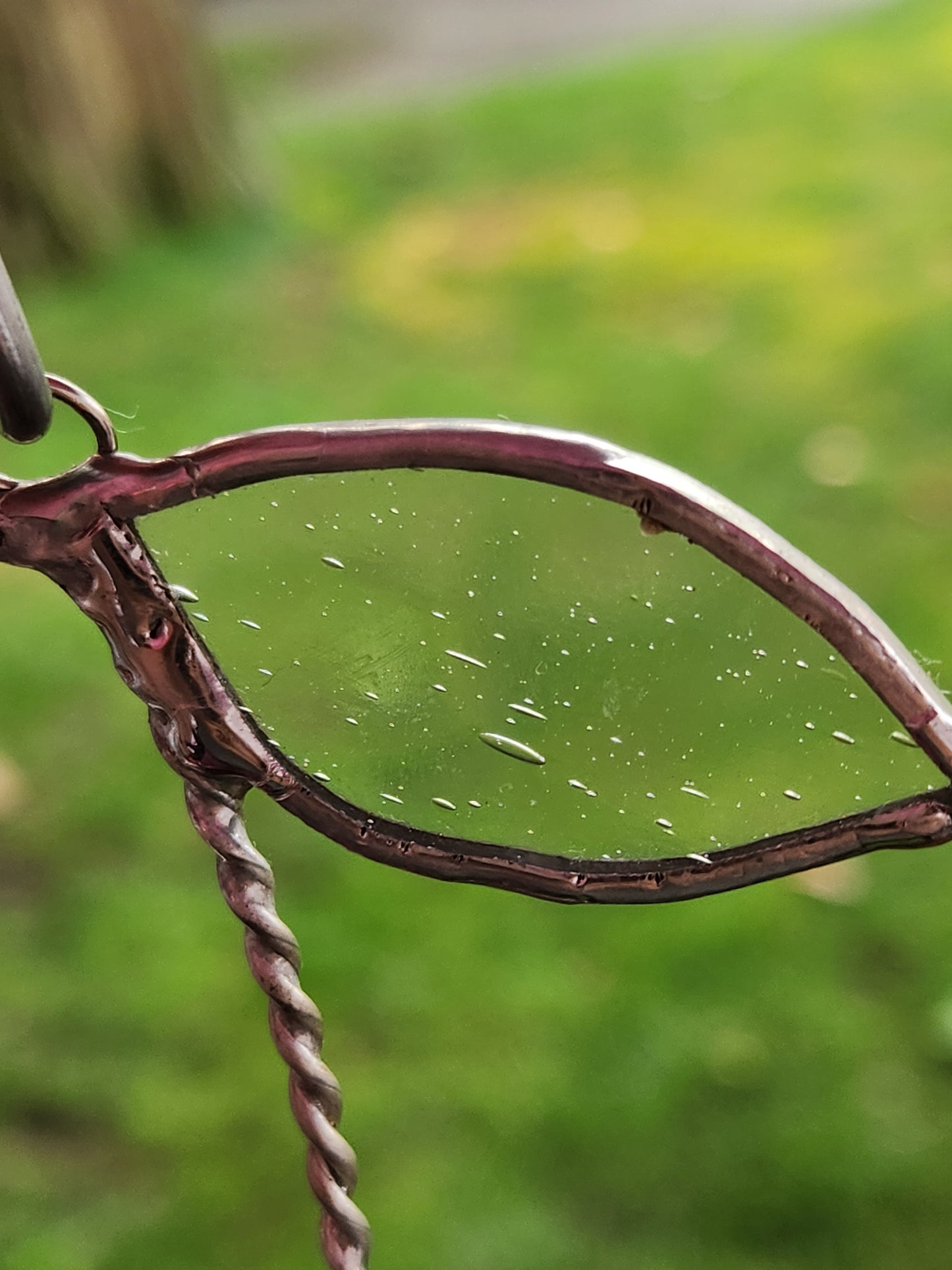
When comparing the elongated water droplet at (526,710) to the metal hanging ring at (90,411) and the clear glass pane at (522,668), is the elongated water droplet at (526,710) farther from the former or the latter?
the metal hanging ring at (90,411)

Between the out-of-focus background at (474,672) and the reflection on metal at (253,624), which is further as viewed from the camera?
the out-of-focus background at (474,672)

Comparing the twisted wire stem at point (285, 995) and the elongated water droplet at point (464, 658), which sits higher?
the elongated water droplet at point (464, 658)

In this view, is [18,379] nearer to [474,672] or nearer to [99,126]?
[474,672]

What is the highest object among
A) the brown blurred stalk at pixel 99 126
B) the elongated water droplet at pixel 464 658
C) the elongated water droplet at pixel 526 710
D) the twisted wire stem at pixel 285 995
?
the brown blurred stalk at pixel 99 126

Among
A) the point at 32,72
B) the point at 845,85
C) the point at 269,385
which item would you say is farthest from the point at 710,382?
the point at 845,85

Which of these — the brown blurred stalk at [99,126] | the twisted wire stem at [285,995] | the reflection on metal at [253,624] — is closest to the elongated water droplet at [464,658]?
the reflection on metal at [253,624]

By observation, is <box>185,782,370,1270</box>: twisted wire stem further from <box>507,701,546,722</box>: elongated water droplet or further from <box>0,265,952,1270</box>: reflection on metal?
<box>507,701,546,722</box>: elongated water droplet
